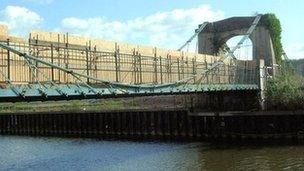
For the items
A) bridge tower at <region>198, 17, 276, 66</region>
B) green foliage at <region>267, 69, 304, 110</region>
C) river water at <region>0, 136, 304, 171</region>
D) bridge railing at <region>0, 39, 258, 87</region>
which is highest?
bridge tower at <region>198, 17, 276, 66</region>

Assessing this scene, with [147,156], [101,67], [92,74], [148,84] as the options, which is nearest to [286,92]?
[147,156]

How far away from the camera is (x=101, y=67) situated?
2555 centimetres

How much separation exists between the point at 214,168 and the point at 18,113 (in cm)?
2791

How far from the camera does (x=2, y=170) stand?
26.4 metres

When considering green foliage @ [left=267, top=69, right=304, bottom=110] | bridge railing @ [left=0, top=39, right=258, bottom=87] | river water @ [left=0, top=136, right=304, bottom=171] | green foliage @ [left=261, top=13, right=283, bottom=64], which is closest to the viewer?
bridge railing @ [left=0, top=39, right=258, bottom=87]

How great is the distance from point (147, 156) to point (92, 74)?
7.28 meters

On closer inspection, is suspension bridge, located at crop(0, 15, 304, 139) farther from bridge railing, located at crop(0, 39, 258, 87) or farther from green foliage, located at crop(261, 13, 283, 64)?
green foliage, located at crop(261, 13, 283, 64)

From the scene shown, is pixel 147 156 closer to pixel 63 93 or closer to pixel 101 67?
pixel 101 67

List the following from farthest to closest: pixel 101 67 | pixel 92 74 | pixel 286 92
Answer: pixel 286 92, pixel 101 67, pixel 92 74

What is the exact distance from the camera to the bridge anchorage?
17703 millimetres

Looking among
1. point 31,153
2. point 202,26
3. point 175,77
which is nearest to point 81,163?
point 31,153

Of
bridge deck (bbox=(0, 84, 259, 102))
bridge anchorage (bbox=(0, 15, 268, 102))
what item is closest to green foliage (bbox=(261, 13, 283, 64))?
bridge anchorage (bbox=(0, 15, 268, 102))

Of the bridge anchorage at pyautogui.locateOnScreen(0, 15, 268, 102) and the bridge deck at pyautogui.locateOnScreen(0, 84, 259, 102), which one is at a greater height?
the bridge anchorage at pyautogui.locateOnScreen(0, 15, 268, 102)

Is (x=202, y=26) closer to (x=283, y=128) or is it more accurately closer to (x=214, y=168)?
(x=283, y=128)
